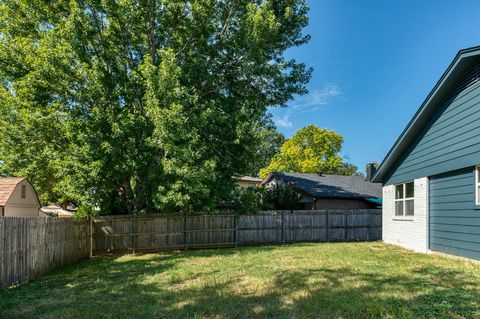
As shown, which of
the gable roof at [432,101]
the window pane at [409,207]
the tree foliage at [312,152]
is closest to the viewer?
the gable roof at [432,101]

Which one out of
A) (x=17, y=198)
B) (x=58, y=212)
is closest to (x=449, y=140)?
(x=17, y=198)

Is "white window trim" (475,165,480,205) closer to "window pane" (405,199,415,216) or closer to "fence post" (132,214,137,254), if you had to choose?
"window pane" (405,199,415,216)

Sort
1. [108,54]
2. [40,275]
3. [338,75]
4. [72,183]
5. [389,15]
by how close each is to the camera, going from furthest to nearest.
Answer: [338,75]
[389,15]
[108,54]
[72,183]
[40,275]

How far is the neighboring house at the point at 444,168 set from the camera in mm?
8516

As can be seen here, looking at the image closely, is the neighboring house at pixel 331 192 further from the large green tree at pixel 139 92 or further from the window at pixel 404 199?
the large green tree at pixel 139 92

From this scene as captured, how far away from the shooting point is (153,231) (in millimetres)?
14125

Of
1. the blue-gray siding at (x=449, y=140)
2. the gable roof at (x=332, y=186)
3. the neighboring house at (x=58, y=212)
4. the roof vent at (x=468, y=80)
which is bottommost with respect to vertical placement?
the neighboring house at (x=58, y=212)

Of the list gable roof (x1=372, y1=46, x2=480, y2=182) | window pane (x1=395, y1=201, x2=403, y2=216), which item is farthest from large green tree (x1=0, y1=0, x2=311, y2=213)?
window pane (x1=395, y1=201, x2=403, y2=216)

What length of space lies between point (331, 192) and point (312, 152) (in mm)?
16918

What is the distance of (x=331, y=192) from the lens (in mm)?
19891

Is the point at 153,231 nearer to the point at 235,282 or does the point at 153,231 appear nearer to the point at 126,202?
the point at 126,202

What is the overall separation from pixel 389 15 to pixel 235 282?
50.1 ft

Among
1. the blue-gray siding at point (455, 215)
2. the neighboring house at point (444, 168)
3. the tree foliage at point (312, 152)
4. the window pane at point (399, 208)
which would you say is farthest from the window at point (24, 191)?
the tree foliage at point (312, 152)

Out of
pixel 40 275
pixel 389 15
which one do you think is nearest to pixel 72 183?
pixel 40 275
